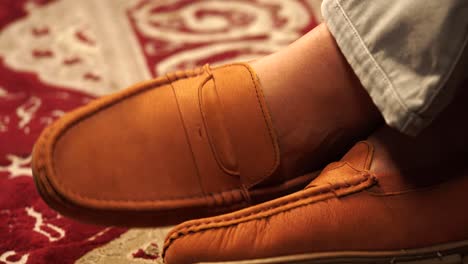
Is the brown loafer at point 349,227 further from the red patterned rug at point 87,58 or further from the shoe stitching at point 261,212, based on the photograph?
the red patterned rug at point 87,58

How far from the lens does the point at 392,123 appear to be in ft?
1.43

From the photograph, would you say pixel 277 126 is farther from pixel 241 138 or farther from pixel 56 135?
pixel 56 135

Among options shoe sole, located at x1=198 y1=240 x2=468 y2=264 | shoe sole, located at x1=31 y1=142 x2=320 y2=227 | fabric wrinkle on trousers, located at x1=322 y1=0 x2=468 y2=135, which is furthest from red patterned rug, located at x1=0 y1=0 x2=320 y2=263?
fabric wrinkle on trousers, located at x1=322 y1=0 x2=468 y2=135

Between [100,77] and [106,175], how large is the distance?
0.37 metres

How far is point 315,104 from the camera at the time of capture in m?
0.53

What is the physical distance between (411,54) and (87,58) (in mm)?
646

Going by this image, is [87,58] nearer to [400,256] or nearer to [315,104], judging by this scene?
[315,104]

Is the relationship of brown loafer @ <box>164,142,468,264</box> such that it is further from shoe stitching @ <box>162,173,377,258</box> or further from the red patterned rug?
the red patterned rug

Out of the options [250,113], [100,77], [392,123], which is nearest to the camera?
[392,123]

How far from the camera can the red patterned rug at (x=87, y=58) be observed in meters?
0.58

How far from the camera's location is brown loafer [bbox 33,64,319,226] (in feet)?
1.75

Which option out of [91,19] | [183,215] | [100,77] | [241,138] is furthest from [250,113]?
[91,19]

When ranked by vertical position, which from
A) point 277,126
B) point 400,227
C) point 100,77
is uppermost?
point 100,77

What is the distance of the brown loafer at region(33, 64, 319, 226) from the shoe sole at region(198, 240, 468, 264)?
103mm
